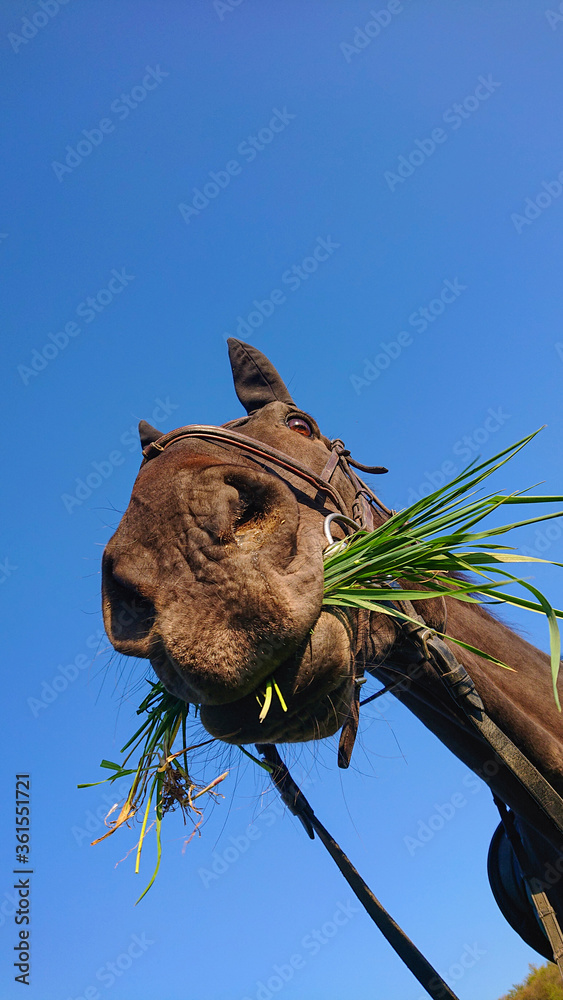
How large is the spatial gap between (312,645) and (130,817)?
41.5 inches

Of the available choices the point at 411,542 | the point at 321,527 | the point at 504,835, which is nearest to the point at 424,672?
the point at 411,542

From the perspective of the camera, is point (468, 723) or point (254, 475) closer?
point (254, 475)

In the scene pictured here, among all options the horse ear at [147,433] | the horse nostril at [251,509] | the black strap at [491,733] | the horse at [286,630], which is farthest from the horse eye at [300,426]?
the black strap at [491,733]

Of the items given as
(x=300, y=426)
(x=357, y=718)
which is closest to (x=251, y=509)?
(x=357, y=718)

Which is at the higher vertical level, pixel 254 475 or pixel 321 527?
pixel 254 475

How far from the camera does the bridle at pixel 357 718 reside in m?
2.75

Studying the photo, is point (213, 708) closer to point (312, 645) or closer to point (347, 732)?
point (312, 645)

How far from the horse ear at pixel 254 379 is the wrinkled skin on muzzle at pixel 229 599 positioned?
123 centimetres

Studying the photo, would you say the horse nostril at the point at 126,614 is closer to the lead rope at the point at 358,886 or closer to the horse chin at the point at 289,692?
the horse chin at the point at 289,692

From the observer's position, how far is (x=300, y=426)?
3.72 meters

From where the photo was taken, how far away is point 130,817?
2.63 m

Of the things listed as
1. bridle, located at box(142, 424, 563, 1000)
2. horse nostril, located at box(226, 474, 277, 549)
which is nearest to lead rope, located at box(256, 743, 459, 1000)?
bridle, located at box(142, 424, 563, 1000)

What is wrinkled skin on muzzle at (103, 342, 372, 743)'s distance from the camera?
7.07 ft

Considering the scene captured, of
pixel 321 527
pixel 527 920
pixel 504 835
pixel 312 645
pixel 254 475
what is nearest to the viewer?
pixel 312 645
